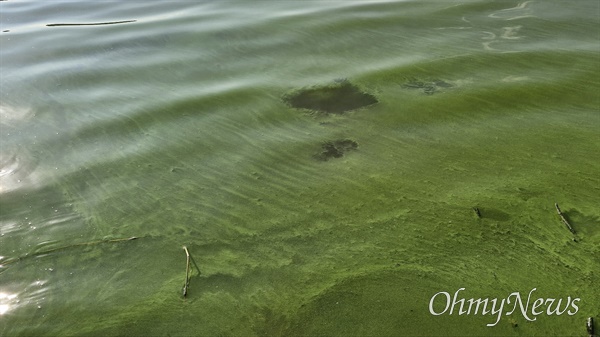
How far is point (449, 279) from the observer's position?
150 centimetres

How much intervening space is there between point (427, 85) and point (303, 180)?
1.05 m

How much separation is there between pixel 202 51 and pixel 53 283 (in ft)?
6.65

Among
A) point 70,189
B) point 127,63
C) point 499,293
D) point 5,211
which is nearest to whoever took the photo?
point 499,293

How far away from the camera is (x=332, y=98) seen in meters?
2.59

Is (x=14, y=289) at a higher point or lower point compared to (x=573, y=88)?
lower

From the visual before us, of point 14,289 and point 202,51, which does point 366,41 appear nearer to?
point 202,51

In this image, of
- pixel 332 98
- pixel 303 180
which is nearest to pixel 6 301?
pixel 303 180

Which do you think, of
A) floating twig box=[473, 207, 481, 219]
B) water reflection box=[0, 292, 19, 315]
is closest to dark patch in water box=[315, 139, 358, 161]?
floating twig box=[473, 207, 481, 219]

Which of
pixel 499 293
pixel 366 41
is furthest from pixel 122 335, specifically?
pixel 366 41

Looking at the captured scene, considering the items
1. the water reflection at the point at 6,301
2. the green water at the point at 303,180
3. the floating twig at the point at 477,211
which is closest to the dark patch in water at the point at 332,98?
the green water at the point at 303,180

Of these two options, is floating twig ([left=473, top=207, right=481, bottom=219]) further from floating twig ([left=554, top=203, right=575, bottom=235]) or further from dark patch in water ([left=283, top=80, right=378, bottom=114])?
dark patch in water ([left=283, top=80, right=378, bottom=114])

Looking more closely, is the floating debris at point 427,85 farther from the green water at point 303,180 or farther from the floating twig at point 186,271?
the floating twig at point 186,271

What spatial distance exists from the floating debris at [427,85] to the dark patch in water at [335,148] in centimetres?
64

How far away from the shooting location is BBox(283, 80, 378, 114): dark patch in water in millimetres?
2508
